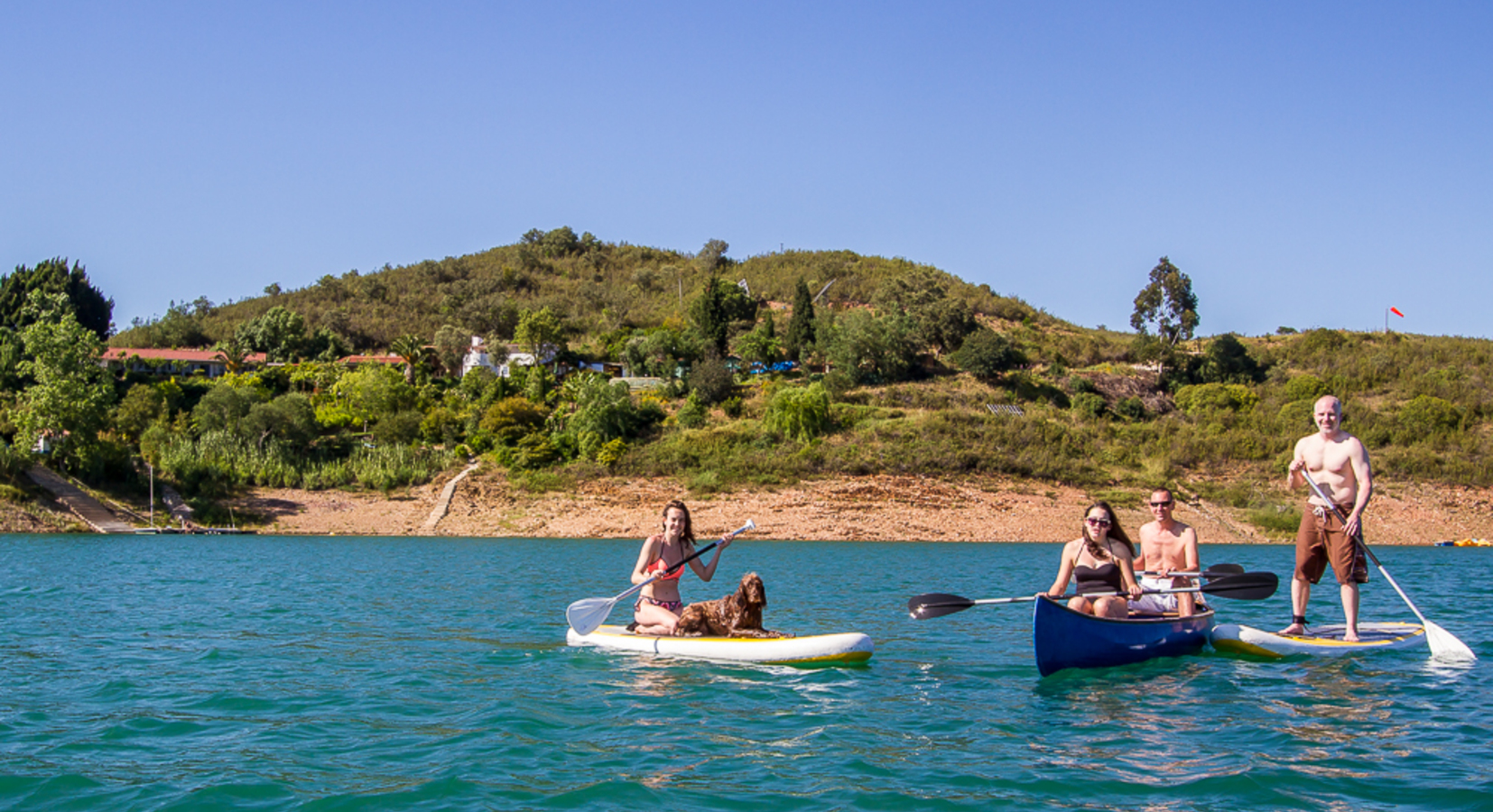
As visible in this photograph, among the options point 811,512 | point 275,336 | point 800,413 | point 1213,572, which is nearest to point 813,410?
point 800,413

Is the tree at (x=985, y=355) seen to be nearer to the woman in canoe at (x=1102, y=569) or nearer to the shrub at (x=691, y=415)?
the shrub at (x=691, y=415)

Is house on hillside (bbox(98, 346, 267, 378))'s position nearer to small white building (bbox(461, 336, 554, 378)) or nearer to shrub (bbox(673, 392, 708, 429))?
small white building (bbox(461, 336, 554, 378))

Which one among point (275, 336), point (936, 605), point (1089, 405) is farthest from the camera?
point (275, 336)

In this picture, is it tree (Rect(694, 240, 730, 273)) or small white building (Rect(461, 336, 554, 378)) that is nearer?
small white building (Rect(461, 336, 554, 378))

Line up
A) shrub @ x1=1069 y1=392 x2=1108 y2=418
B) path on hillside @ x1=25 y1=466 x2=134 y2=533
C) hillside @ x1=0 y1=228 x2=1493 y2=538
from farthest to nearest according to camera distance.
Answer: shrub @ x1=1069 y1=392 x2=1108 y2=418, hillside @ x1=0 y1=228 x2=1493 y2=538, path on hillside @ x1=25 y1=466 x2=134 y2=533

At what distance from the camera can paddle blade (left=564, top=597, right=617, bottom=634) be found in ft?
40.9

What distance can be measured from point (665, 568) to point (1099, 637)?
4.79 meters

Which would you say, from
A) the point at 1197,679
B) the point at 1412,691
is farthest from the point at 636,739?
the point at 1412,691

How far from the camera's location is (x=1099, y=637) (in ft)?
33.5

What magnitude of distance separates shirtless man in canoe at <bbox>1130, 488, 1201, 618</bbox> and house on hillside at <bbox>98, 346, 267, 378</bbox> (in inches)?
2364

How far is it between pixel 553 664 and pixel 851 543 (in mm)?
26868

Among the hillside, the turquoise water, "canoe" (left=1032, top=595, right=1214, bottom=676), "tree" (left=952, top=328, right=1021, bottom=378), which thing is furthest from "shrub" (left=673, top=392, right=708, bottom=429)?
"canoe" (left=1032, top=595, right=1214, bottom=676)

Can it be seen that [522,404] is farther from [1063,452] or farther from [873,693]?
[873,693]

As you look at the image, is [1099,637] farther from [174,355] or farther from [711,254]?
[711,254]
